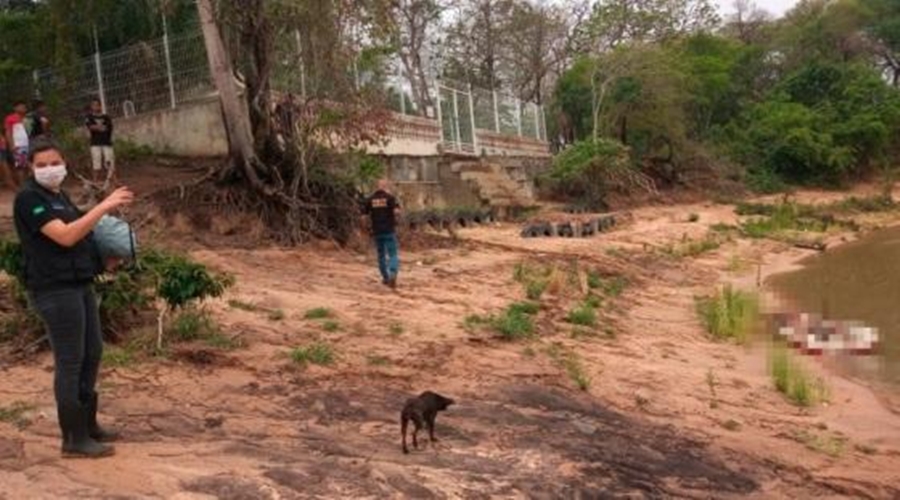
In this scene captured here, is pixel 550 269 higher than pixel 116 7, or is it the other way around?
pixel 116 7

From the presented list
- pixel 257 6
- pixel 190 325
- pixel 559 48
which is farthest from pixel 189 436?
pixel 559 48

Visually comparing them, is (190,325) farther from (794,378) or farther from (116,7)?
(116,7)

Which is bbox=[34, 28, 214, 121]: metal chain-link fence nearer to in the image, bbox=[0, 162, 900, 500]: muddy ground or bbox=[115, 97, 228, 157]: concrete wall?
bbox=[115, 97, 228, 157]: concrete wall

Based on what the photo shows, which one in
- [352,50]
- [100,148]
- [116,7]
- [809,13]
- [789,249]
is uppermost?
[809,13]

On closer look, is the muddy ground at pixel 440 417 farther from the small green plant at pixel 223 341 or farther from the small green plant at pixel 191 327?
the small green plant at pixel 191 327

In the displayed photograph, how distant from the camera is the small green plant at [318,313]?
10070mm

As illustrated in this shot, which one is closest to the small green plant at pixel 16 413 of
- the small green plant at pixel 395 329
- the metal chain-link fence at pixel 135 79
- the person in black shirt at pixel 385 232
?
the small green plant at pixel 395 329

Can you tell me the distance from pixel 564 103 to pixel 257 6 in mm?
26670

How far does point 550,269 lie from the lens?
15.8m

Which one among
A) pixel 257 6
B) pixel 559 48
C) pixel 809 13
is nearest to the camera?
pixel 257 6

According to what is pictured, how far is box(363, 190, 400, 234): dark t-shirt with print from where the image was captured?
1292 cm

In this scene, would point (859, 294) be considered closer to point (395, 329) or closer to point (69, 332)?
point (395, 329)

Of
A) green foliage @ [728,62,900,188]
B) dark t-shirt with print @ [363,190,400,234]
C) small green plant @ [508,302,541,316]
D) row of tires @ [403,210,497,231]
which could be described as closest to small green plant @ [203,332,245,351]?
small green plant @ [508,302,541,316]

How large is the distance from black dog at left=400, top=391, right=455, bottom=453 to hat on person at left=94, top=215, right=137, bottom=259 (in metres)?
2.06
